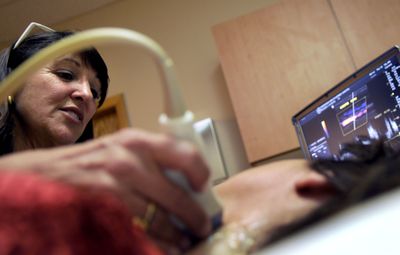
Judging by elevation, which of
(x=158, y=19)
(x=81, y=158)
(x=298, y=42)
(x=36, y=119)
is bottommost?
(x=81, y=158)

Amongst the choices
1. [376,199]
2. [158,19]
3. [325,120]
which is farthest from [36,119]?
[158,19]

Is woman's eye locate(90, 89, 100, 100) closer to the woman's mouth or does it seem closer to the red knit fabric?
the woman's mouth

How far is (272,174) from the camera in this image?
44 centimetres

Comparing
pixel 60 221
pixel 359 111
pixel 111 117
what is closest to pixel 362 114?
pixel 359 111

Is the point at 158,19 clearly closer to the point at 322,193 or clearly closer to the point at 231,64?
the point at 231,64

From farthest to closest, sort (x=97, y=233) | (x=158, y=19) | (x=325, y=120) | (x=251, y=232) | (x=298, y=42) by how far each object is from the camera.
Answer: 1. (x=158, y=19)
2. (x=298, y=42)
3. (x=325, y=120)
4. (x=251, y=232)
5. (x=97, y=233)

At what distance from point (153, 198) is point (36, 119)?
679 millimetres

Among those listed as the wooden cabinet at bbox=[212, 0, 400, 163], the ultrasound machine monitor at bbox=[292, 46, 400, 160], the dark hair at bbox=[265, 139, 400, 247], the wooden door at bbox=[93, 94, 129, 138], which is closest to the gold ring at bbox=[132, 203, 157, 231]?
the dark hair at bbox=[265, 139, 400, 247]

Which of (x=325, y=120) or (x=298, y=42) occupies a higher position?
(x=298, y=42)

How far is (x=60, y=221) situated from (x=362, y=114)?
962 millimetres

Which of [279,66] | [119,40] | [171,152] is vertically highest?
[279,66]

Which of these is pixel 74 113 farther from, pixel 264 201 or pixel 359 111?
pixel 359 111

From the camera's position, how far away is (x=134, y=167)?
273mm

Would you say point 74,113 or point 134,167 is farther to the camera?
point 74,113
